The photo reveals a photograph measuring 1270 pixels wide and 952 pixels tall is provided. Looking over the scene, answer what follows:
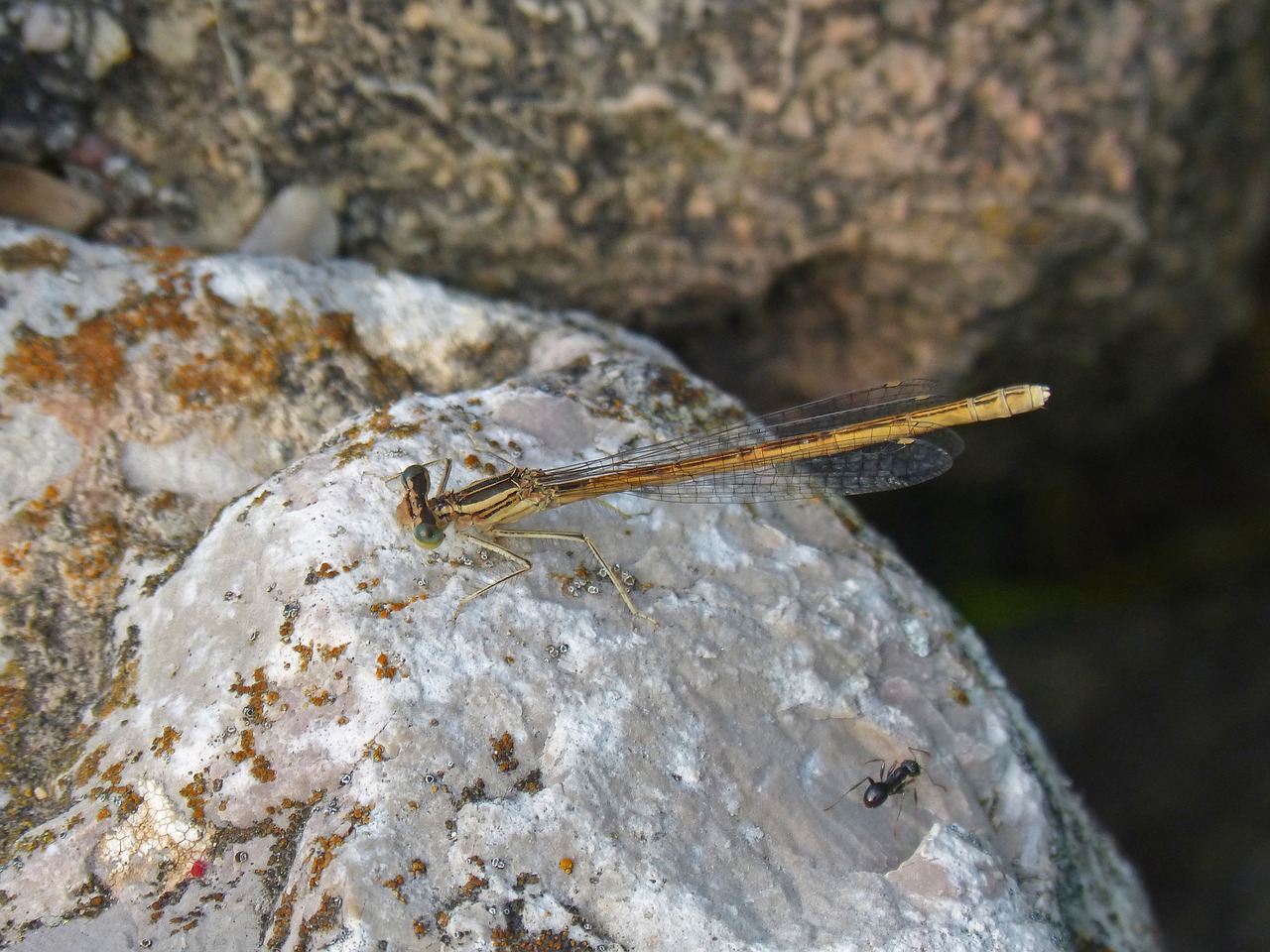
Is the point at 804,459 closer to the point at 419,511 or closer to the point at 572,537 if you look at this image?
the point at 572,537

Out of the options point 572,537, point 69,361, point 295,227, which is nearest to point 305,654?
point 572,537

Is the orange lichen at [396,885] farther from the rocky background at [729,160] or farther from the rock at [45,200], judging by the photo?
the rock at [45,200]

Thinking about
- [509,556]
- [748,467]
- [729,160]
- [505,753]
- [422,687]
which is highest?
[729,160]

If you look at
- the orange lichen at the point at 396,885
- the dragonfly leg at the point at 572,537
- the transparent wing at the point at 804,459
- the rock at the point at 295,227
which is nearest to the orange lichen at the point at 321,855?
the orange lichen at the point at 396,885

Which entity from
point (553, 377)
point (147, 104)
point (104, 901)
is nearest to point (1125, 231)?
point (553, 377)

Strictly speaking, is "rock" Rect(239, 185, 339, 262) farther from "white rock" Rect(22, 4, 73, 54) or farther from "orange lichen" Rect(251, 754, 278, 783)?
"orange lichen" Rect(251, 754, 278, 783)

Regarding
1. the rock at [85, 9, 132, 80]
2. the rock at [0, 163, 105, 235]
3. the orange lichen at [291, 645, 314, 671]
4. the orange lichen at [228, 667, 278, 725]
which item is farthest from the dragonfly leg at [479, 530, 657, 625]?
the rock at [85, 9, 132, 80]

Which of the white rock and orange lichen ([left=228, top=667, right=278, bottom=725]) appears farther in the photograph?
the white rock

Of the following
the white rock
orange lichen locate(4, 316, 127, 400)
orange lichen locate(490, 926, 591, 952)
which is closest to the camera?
orange lichen locate(490, 926, 591, 952)
